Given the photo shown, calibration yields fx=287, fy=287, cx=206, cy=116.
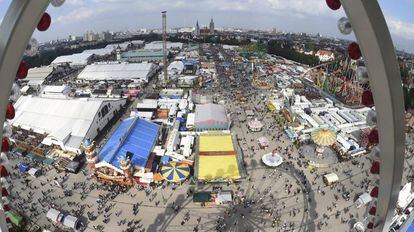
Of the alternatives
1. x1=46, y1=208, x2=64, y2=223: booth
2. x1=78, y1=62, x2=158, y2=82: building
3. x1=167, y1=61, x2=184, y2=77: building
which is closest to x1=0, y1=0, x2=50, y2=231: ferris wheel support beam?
x1=46, y1=208, x2=64, y2=223: booth

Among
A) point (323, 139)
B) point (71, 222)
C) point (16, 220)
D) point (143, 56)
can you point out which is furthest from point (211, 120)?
point (143, 56)

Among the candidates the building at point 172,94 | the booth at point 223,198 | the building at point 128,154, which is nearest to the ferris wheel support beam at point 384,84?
the booth at point 223,198


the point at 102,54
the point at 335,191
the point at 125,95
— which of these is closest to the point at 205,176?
the point at 335,191

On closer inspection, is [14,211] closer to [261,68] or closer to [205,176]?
[205,176]

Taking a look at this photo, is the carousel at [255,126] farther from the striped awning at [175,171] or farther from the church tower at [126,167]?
the church tower at [126,167]

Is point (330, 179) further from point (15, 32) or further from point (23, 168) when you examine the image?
Answer: point (23, 168)
